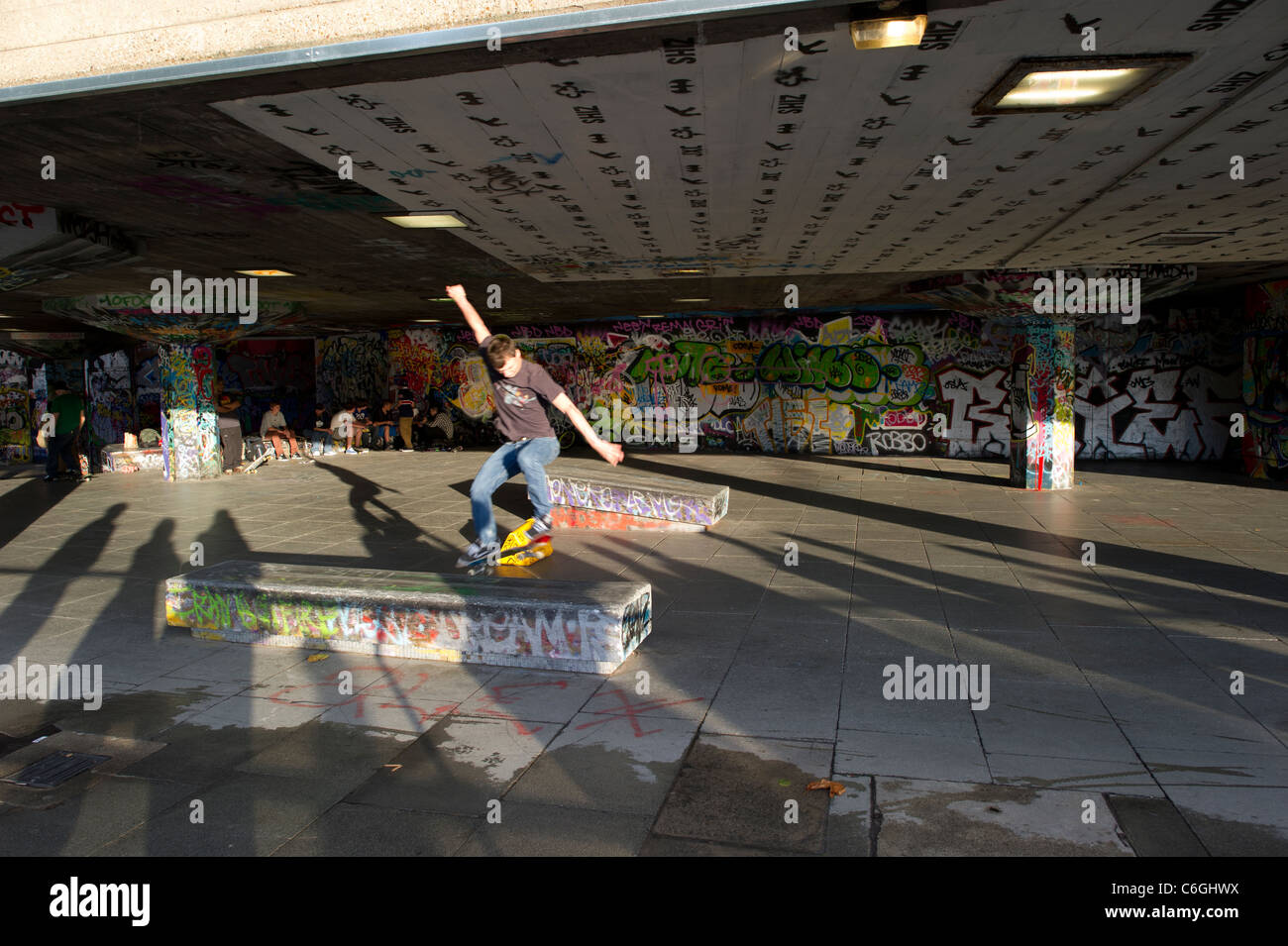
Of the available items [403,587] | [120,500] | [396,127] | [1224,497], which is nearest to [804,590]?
[403,587]

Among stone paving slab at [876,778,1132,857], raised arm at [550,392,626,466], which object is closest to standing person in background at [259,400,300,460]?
raised arm at [550,392,626,466]

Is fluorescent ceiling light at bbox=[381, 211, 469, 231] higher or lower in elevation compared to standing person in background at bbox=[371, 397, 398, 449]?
higher

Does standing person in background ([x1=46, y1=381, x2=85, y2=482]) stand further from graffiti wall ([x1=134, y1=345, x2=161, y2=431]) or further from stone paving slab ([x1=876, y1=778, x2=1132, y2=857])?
stone paving slab ([x1=876, y1=778, x2=1132, y2=857])

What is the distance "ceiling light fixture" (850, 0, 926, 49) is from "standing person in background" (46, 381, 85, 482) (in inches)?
669

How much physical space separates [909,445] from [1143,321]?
547 centimetres

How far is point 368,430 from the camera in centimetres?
2306

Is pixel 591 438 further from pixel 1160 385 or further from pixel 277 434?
pixel 277 434

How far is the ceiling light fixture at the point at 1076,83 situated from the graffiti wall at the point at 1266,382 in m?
12.2

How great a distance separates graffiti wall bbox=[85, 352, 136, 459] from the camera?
91.9 feet

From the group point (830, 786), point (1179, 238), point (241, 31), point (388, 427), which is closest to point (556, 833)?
point (830, 786)

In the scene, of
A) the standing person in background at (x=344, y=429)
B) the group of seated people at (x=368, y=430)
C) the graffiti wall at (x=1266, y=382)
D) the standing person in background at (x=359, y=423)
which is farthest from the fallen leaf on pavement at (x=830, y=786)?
the standing person in background at (x=359, y=423)

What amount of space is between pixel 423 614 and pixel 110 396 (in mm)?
28884
